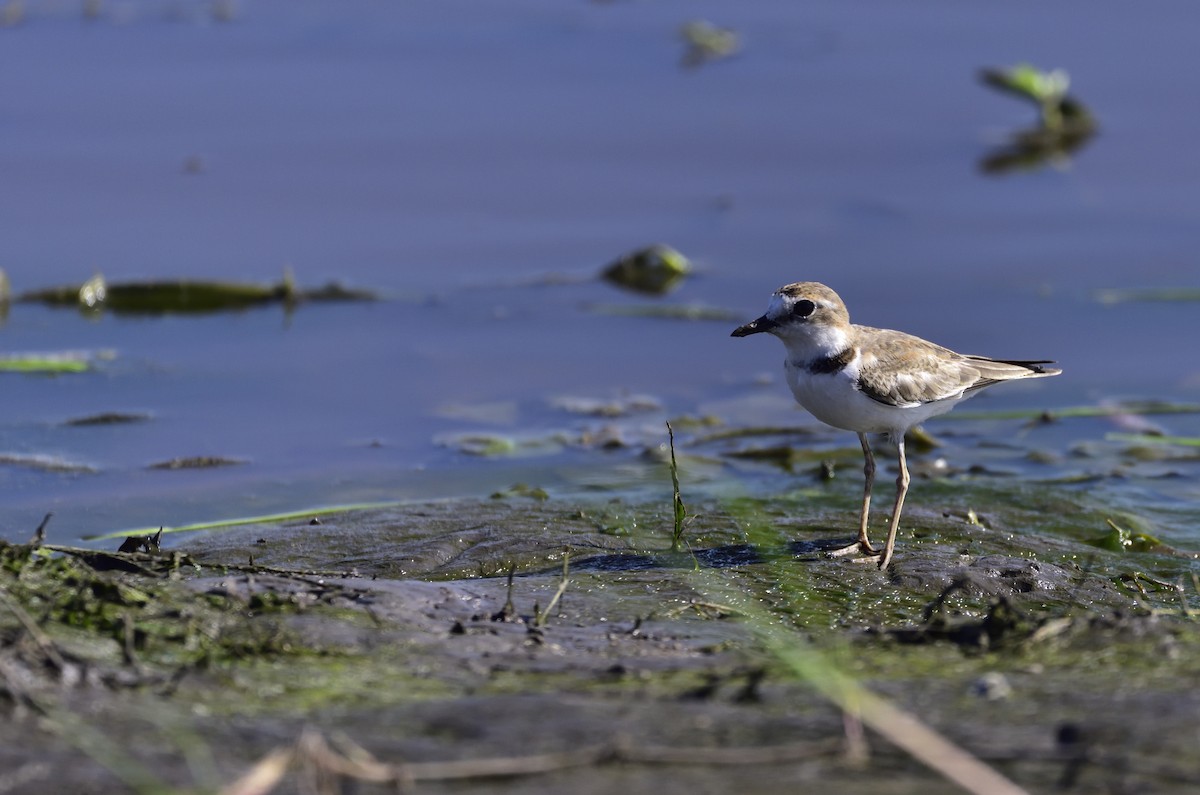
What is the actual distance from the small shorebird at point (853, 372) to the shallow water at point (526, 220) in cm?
130

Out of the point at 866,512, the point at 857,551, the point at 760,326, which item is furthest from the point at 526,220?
the point at 857,551

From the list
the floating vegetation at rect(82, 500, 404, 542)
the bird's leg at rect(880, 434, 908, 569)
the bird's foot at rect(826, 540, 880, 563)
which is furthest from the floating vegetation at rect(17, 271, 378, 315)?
the bird's foot at rect(826, 540, 880, 563)

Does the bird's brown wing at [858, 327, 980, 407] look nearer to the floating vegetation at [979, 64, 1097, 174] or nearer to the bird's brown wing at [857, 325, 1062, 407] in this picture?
the bird's brown wing at [857, 325, 1062, 407]

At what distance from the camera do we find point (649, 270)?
9.76m

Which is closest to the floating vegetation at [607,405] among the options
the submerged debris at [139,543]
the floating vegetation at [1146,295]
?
the floating vegetation at [1146,295]

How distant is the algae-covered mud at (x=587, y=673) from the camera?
3082 millimetres

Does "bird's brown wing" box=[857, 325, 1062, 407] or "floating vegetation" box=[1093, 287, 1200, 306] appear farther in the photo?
"floating vegetation" box=[1093, 287, 1200, 306]

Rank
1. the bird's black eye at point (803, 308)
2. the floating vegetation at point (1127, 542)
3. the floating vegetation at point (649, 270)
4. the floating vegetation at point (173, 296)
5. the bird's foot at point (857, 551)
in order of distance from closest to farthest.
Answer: the bird's foot at point (857, 551) < the bird's black eye at point (803, 308) < the floating vegetation at point (1127, 542) < the floating vegetation at point (173, 296) < the floating vegetation at point (649, 270)

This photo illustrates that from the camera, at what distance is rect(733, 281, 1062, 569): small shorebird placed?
6.05m

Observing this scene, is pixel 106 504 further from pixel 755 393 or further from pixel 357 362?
pixel 755 393

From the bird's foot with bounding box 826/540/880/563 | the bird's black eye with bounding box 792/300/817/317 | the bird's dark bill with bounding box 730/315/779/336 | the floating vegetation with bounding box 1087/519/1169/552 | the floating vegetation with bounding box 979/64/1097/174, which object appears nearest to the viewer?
the bird's foot with bounding box 826/540/880/563

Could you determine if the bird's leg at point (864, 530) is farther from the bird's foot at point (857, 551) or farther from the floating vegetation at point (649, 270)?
the floating vegetation at point (649, 270)

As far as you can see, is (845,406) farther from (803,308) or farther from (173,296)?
(173,296)

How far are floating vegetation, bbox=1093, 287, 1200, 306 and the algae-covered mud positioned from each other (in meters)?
3.98
